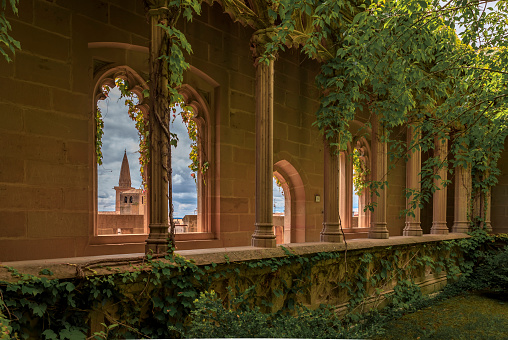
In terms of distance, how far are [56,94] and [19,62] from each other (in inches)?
20.1

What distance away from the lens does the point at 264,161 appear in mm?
5043

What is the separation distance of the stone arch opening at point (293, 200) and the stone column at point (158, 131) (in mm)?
4486

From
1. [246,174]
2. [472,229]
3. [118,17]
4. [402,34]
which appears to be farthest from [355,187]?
[118,17]

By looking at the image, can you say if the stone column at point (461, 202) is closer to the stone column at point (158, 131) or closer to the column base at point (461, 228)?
the column base at point (461, 228)

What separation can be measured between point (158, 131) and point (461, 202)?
902cm

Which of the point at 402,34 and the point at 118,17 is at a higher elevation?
the point at 118,17

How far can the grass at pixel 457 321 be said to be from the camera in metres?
5.62

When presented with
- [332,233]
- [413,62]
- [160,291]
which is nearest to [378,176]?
[332,233]

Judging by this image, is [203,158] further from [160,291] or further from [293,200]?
[160,291]

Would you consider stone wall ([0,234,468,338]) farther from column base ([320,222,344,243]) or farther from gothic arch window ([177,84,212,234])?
gothic arch window ([177,84,212,234])

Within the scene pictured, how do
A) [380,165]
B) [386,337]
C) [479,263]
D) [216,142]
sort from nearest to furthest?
[386,337], [216,142], [380,165], [479,263]

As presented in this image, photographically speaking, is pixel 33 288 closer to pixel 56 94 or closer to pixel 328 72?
pixel 56 94

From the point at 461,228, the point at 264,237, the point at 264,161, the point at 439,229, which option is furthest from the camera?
the point at 461,228

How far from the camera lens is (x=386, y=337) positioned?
5438 millimetres
